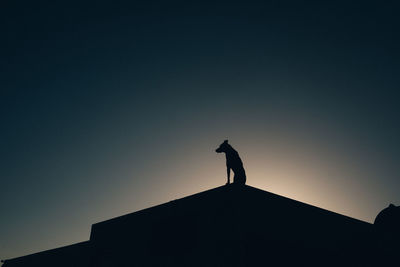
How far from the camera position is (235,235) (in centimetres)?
A: 827

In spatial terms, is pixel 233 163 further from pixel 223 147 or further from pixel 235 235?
pixel 235 235

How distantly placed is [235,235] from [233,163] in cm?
279

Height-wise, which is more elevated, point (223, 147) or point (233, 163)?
point (223, 147)

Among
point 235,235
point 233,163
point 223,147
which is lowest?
point 235,235

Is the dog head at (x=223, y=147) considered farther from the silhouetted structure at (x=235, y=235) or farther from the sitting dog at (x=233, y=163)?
the silhouetted structure at (x=235, y=235)

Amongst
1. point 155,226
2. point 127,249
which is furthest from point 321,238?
point 127,249

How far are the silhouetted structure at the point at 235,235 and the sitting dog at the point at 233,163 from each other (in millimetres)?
574

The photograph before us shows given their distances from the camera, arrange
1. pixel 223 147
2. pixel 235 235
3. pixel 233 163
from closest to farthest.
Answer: pixel 235 235, pixel 233 163, pixel 223 147

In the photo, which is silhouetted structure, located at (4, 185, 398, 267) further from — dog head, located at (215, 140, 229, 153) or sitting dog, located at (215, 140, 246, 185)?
dog head, located at (215, 140, 229, 153)

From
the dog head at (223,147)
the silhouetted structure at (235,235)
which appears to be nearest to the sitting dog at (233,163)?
the dog head at (223,147)

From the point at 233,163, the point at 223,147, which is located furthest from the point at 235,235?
the point at 223,147

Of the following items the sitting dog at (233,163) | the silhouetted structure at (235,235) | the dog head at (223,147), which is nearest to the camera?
the silhouetted structure at (235,235)

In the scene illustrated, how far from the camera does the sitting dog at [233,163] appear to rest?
973 centimetres

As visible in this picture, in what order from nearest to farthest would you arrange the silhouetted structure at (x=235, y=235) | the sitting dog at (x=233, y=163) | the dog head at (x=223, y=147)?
1. the silhouetted structure at (x=235, y=235)
2. the sitting dog at (x=233, y=163)
3. the dog head at (x=223, y=147)
